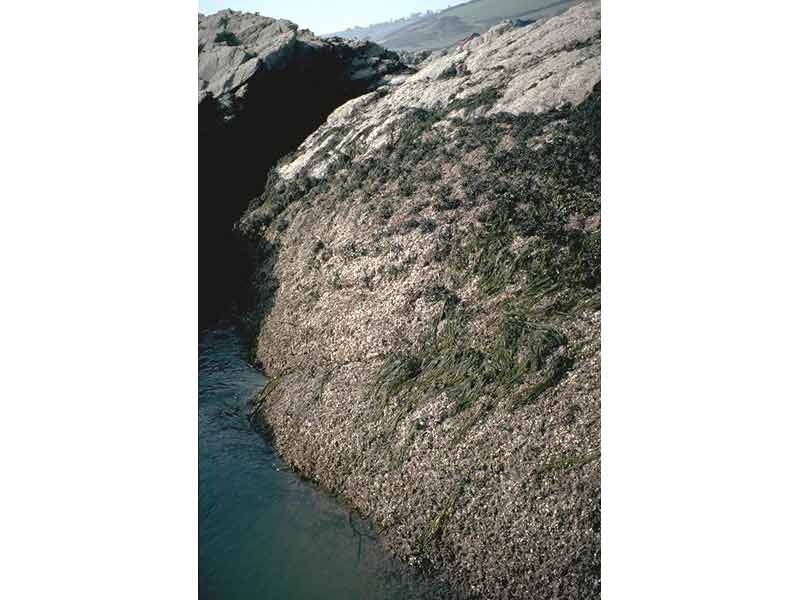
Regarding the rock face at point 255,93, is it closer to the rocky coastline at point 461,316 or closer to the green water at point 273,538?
the rocky coastline at point 461,316

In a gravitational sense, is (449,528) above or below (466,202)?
below

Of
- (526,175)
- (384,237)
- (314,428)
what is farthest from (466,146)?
(314,428)

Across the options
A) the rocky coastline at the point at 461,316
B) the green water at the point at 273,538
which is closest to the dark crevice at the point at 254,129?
the rocky coastline at the point at 461,316

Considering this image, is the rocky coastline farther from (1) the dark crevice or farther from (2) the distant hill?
(2) the distant hill

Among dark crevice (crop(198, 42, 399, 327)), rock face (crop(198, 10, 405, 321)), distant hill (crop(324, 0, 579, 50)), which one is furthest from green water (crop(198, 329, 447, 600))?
rock face (crop(198, 10, 405, 321))

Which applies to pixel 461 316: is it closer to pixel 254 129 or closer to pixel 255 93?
pixel 254 129
